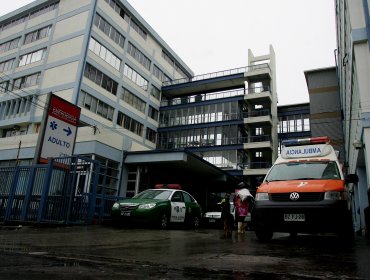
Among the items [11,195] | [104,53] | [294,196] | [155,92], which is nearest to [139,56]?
[155,92]

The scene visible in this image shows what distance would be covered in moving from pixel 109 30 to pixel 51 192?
30487 mm

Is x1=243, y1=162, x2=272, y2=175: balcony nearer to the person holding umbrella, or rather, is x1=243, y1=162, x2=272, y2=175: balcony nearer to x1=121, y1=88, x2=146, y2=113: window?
x1=121, y1=88, x2=146, y2=113: window

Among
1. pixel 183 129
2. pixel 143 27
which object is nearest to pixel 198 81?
pixel 183 129

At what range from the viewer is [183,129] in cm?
4538

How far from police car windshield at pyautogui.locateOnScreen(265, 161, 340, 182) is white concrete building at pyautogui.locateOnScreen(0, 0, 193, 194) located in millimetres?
26885

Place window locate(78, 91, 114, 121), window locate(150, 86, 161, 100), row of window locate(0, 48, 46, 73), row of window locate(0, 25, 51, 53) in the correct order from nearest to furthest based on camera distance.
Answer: window locate(78, 91, 114, 121)
row of window locate(0, 48, 46, 73)
row of window locate(0, 25, 51, 53)
window locate(150, 86, 161, 100)

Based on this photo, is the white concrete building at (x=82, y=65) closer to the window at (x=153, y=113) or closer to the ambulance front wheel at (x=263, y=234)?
the window at (x=153, y=113)

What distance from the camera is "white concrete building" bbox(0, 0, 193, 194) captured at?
3384 cm

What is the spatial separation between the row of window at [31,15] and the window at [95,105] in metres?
13.6

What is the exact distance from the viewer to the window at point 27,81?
3681 centimetres

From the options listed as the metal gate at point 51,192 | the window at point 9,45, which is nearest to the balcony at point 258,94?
the window at point 9,45

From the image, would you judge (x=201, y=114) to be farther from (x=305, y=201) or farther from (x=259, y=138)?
(x=305, y=201)

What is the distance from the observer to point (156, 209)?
1137 cm

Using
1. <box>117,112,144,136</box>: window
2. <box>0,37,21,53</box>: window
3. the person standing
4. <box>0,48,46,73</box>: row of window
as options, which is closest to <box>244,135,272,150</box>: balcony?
<box>117,112,144,136</box>: window
